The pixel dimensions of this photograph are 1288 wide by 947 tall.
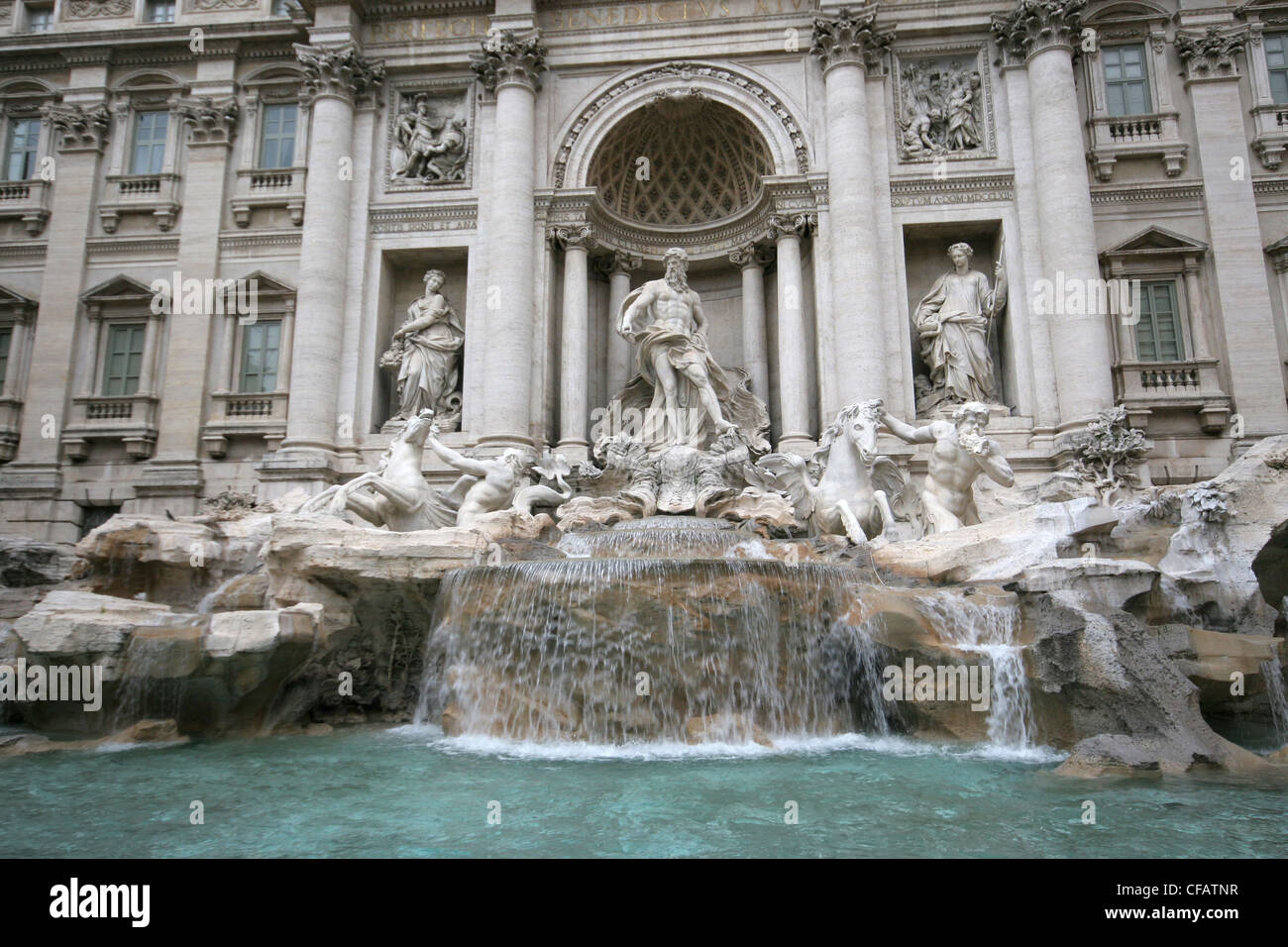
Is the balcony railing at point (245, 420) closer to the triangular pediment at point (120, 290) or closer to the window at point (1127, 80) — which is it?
the triangular pediment at point (120, 290)

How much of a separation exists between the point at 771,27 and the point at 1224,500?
1326cm

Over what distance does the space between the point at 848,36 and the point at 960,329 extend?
6.29 meters

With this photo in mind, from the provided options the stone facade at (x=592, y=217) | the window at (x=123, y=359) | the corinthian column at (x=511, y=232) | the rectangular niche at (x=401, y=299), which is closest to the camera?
the stone facade at (x=592, y=217)

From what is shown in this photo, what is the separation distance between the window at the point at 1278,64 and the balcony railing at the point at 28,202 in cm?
2680

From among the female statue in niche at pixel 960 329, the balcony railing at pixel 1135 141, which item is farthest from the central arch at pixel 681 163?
the balcony railing at pixel 1135 141

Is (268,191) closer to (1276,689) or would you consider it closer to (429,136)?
(429,136)

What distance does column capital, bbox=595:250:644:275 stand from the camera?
1855 cm

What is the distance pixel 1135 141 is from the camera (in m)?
16.8

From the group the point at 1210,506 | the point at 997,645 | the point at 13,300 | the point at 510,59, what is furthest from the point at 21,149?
the point at 1210,506

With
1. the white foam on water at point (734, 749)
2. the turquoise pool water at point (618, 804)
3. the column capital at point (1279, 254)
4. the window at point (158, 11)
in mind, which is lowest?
the turquoise pool water at point (618, 804)

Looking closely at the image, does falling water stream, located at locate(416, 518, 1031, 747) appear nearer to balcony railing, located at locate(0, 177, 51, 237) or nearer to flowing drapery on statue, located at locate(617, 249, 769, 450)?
flowing drapery on statue, located at locate(617, 249, 769, 450)

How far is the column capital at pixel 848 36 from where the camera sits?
16.7m

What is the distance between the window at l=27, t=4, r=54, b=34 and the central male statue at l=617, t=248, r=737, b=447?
1724 centimetres

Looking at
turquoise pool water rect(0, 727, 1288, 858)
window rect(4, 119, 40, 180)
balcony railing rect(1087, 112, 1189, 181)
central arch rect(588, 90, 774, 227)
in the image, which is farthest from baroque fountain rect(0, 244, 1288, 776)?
window rect(4, 119, 40, 180)
